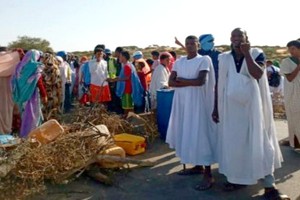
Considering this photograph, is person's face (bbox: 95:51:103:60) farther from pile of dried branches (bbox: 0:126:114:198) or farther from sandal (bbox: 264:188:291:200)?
sandal (bbox: 264:188:291:200)

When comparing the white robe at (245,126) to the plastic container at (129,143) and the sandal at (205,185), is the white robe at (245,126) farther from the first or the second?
the plastic container at (129,143)

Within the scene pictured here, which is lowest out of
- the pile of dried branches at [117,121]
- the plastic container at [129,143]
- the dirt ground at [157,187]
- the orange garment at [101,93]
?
the dirt ground at [157,187]

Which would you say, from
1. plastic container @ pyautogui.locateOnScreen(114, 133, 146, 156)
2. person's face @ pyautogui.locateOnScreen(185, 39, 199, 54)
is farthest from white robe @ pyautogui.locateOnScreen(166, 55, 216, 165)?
plastic container @ pyautogui.locateOnScreen(114, 133, 146, 156)

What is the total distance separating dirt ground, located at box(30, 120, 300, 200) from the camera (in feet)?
15.8

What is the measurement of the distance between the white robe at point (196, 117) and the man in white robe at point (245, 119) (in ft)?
1.62

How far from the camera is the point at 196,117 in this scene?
5.14 m

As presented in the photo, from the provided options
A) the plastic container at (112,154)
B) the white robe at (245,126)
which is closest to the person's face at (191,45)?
the white robe at (245,126)

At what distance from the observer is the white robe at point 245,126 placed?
4410 millimetres

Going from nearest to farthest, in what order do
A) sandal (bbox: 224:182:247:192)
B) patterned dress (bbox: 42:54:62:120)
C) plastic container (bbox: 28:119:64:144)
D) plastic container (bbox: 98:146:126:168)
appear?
sandal (bbox: 224:182:247:192), plastic container (bbox: 98:146:126:168), plastic container (bbox: 28:119:64:144), patterned dress (bbox: 42:54:62:120)

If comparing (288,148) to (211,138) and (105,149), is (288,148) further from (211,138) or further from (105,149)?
(105,149)

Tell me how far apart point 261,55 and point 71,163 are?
2608 mm

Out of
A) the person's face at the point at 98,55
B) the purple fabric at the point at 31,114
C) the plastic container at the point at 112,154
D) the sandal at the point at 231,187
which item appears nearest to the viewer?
the sandal at the point at 231,187

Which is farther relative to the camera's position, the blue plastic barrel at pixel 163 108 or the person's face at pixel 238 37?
the blue plastic barrel at pixel 163 108

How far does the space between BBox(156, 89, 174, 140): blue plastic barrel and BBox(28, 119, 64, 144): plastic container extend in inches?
80.7
